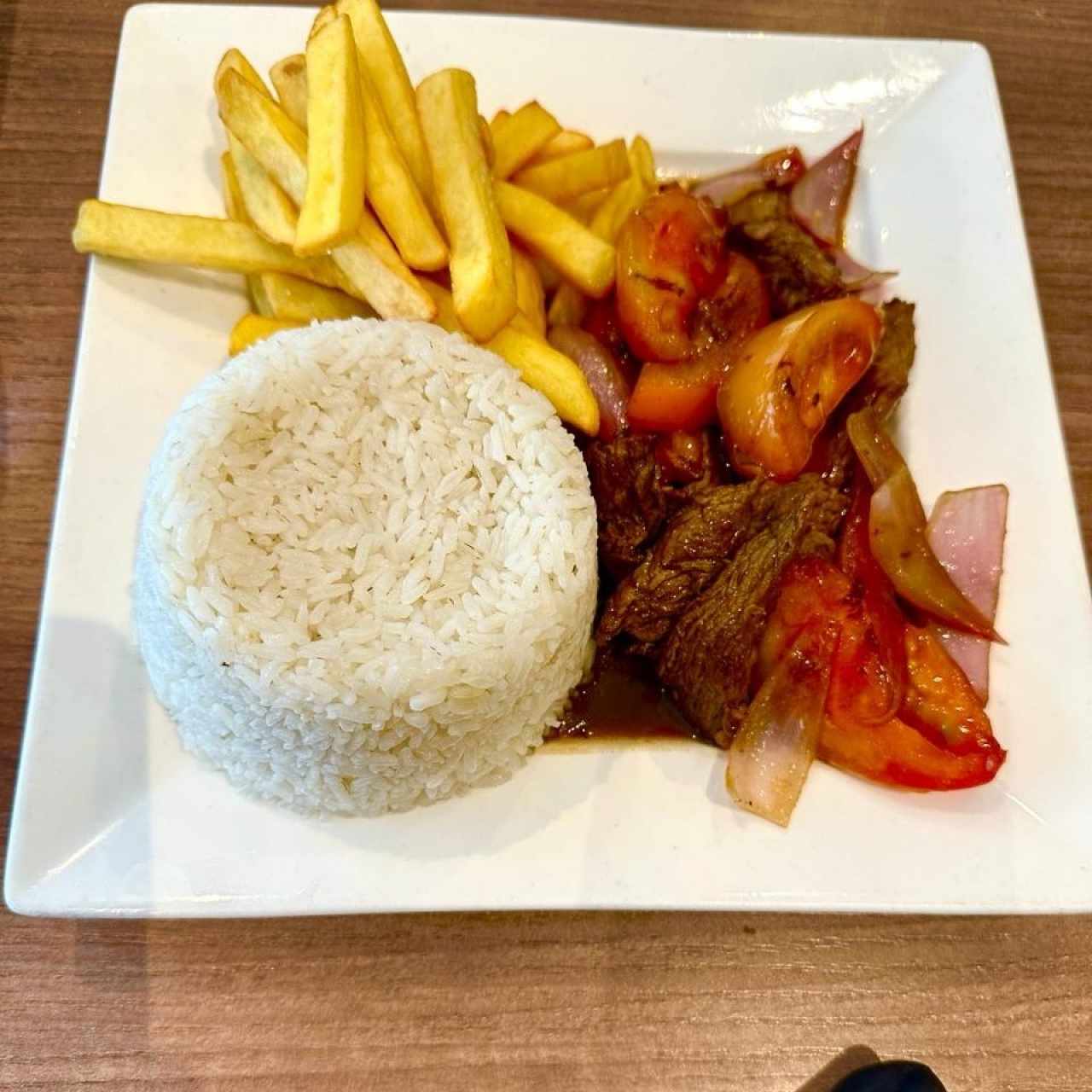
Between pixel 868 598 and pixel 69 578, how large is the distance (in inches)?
63.4

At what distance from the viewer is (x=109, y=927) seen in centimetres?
184

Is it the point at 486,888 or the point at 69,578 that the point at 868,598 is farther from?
the point at 69,578

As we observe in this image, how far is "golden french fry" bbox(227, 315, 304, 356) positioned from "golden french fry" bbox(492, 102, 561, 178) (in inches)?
23.5

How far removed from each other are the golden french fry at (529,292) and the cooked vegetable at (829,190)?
731 millimetres

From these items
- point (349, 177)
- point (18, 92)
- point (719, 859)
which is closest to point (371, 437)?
point (349, 177)

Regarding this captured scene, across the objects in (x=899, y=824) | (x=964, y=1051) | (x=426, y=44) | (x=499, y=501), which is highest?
(x=426, y=44)

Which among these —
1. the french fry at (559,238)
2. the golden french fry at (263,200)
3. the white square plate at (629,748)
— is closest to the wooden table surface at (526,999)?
the white square plate at (629,748)

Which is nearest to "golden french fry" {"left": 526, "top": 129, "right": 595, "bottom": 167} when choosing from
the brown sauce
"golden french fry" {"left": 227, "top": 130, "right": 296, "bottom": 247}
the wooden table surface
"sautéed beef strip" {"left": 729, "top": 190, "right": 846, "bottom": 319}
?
"sautéed beef strip" {"left": 729, "top": 190, "right": 846, "bottom": 319}

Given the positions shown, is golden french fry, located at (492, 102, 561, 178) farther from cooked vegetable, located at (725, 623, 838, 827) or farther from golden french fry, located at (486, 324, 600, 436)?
cooked vegetable, located at (725, 623, 838, 827)

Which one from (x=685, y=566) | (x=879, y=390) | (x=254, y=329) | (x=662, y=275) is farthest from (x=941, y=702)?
(x=254, y=329)

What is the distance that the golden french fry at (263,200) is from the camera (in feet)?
6.25

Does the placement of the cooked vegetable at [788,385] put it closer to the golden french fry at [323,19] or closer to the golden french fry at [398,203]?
the golden french fry at [398,203]

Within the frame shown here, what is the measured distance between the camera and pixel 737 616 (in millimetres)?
1843

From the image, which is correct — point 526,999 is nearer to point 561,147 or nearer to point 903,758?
point 903,758
